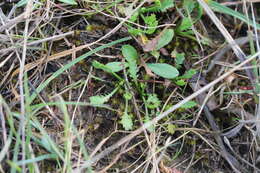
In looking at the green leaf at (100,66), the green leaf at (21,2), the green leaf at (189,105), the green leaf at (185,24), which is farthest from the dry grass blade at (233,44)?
the green leaf at (21,2)

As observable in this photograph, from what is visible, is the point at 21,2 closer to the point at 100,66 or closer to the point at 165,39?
the point at 100,66

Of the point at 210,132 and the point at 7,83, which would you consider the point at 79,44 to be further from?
the point at 210,132

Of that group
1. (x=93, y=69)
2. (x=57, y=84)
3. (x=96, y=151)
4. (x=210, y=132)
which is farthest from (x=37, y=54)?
(x=210, y=132)

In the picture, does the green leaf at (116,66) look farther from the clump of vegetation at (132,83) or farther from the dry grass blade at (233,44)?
the dry grass blade at (233,44)

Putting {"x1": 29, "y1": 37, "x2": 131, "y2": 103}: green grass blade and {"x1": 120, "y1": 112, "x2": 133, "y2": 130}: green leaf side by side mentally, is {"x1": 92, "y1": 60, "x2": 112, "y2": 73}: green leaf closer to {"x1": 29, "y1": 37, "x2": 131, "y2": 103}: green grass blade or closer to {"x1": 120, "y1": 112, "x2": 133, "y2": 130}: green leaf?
{"x1": 29, "y1": 37, "x2": 131, "y2": 103}: green grass blade

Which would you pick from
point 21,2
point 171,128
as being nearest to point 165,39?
point 171,128
